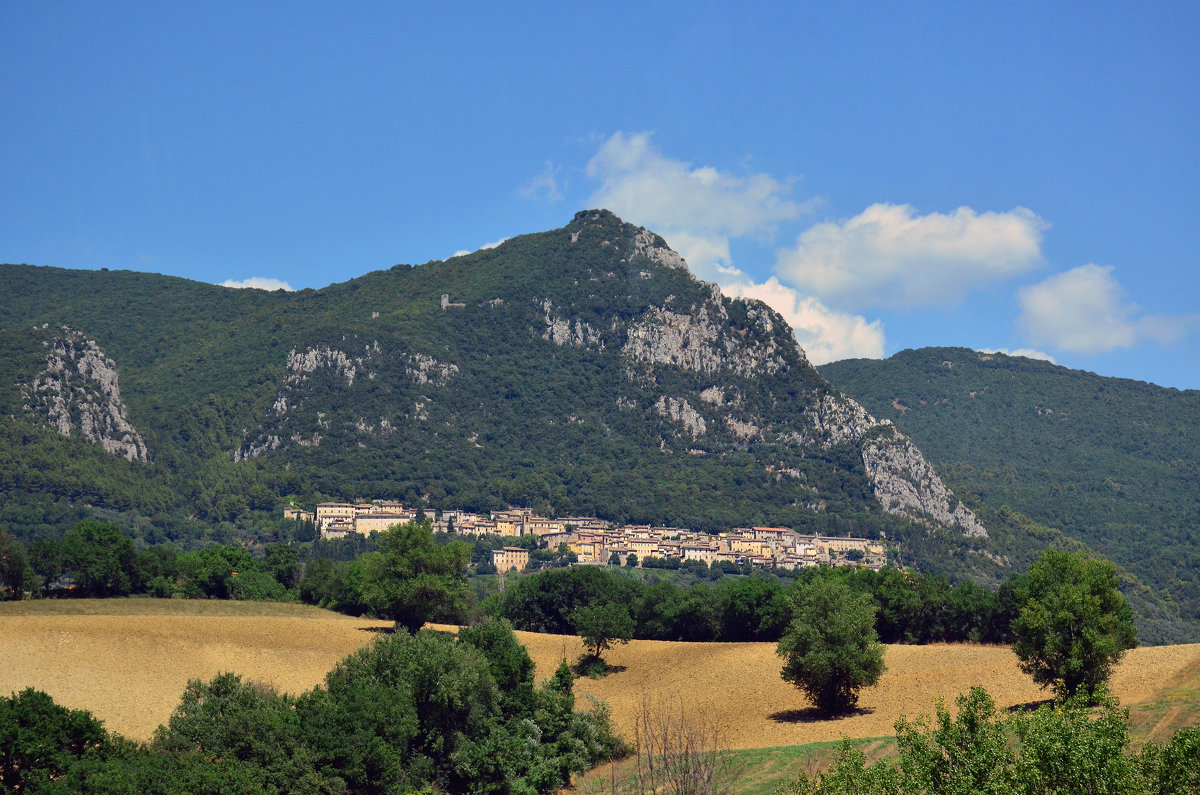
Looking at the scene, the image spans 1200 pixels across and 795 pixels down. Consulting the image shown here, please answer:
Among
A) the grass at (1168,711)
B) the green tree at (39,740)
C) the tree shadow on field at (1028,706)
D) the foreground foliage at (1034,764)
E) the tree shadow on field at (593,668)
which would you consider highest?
the foreground foliage at (1034,764)

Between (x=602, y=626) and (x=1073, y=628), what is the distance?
32242 mm

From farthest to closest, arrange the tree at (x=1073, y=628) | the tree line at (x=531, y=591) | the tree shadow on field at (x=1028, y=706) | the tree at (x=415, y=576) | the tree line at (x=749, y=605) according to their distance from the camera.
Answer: the tree line at (x=749, y=605)
the tree line at (x=531, y=591)
the tree at (x=415, y=576)
the tree shadow on field at (x=1028, y=706)
the tree at (x=1073, y=628)

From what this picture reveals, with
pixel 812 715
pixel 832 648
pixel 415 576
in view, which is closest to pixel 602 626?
pixel 415 576

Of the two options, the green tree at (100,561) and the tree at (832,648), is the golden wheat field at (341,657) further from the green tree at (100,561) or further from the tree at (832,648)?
the green tree at (100,561)

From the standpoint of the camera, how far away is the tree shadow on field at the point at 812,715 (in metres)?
59.6

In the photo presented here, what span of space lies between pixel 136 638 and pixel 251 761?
102 feet

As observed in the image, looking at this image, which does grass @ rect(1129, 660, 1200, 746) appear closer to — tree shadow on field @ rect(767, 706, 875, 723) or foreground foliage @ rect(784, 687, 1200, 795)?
foreground foliage @ rect(784, 687, 1200, 795)

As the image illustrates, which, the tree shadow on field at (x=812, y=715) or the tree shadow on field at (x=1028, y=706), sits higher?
the tree shadow on field at (x=1028, y=706)

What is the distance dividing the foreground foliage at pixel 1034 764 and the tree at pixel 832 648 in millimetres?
25276

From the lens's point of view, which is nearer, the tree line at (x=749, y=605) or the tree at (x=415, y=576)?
the tree at (x=415, y=576)

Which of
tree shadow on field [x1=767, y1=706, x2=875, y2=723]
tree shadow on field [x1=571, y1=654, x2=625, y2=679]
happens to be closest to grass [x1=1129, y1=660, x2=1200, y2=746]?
tree shadow on field [x1=767, y1=706, x2=875, y2=723]

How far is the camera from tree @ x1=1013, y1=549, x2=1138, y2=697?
53.0 metres

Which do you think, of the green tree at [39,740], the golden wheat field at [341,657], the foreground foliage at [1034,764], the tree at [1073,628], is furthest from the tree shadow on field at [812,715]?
the green tree at [39,740]

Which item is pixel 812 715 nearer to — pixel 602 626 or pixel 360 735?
pixel 602 626
